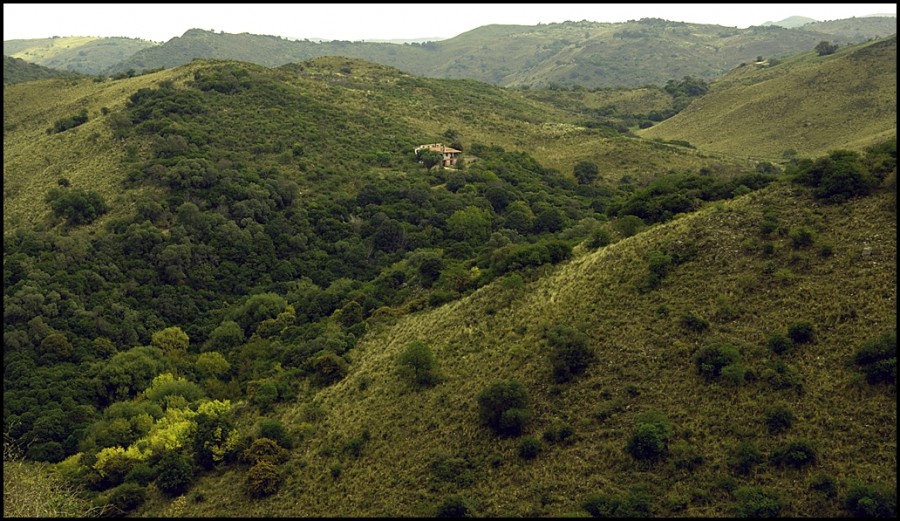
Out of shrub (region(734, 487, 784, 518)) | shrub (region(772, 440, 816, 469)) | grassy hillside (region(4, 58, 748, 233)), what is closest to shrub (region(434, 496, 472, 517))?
shrub (region(734, 487, 784, 518))

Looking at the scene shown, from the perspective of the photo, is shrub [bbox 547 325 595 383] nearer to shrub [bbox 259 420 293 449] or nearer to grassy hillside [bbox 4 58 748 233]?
shrub [bbox 259 420 293 449]

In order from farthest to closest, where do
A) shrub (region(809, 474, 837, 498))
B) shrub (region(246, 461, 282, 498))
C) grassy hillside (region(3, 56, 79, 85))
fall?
grassy hillside (region(3, 56, 79, 85)) → shrub (region(246, 461, 282, 498)) → shrub (region(809, 474, 837, 498))

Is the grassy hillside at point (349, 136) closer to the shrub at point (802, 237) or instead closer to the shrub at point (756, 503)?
the shrub at point (802, 237)

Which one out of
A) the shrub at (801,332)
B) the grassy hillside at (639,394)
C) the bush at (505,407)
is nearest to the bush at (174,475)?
the grassy hillside at (639,394)

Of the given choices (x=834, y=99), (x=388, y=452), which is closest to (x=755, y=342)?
(x=388, y=452)

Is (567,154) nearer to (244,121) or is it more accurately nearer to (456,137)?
(456,137)
